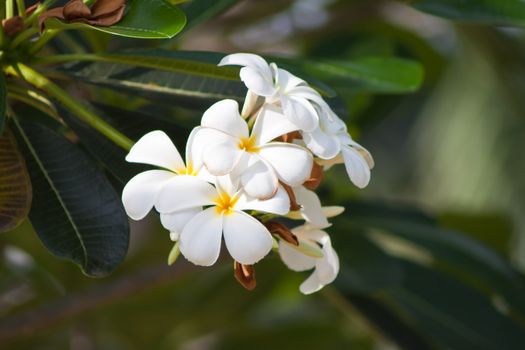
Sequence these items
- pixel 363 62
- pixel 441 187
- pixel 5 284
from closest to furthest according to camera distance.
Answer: pixel 363 62 → pixel 5 284 → pixel 441 187

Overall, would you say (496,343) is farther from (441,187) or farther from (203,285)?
(441,187)

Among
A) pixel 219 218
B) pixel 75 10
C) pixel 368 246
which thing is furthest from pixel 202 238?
pixel 368 246

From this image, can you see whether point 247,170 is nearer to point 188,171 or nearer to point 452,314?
point 188,171

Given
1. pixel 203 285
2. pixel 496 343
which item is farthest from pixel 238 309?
pixel 496 343

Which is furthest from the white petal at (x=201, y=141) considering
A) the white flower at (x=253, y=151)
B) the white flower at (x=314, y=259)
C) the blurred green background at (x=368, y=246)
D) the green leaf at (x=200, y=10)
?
the green leaf at (x=200, y=10)

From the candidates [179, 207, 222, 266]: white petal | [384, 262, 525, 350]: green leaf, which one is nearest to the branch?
[384, 262, 525, 350]: green leaf

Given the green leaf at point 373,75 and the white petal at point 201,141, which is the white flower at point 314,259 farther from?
the green leaf at point 373,75
